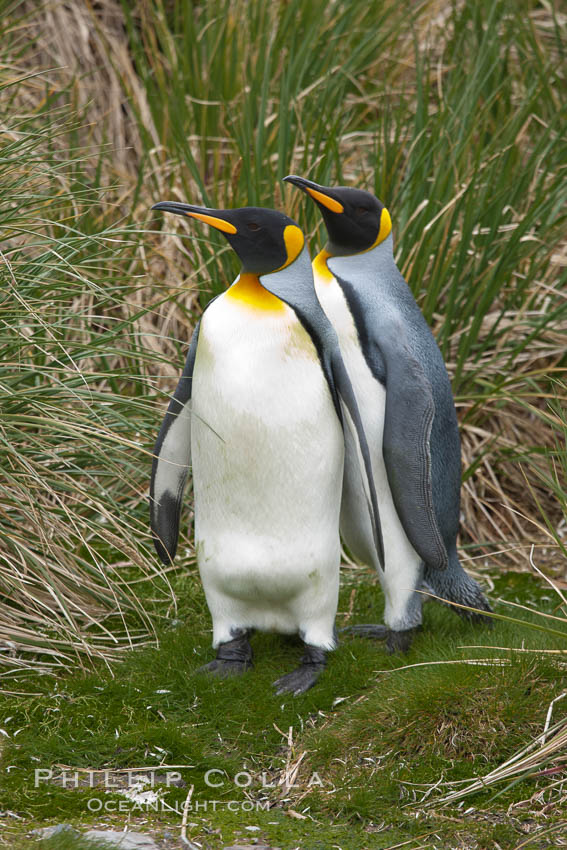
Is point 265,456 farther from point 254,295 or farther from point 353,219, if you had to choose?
point 353,219

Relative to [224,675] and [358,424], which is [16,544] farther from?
[358,424]

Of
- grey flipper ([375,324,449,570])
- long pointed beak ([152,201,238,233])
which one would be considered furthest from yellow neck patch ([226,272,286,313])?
grey flipper ([375,324,449,570])

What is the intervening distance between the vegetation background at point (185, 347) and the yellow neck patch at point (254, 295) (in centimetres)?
42

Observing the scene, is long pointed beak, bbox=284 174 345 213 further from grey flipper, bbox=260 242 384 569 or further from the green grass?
the green grass

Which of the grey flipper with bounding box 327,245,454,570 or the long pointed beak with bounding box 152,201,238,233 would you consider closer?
the long pointed beak with bounding box 152,201,238,233

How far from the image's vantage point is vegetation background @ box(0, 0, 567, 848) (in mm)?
2570

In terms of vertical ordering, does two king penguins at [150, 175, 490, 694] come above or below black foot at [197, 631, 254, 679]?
above

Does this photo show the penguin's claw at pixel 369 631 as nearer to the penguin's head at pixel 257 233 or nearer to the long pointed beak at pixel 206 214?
the penguin's head at pixel 257 233

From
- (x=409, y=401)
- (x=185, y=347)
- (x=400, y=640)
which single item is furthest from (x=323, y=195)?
(x=185, y=347)

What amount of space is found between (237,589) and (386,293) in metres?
0.99

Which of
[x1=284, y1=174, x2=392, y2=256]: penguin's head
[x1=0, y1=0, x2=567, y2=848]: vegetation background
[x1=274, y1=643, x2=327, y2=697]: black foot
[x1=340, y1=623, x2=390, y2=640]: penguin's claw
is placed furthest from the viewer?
[x1=340, y1=623, x2=390, y2=640]: penguin's claw

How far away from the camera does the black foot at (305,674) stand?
114 inches

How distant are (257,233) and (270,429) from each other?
550 mm

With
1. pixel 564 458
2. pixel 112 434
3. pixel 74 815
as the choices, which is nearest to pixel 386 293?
pixel 564 458
